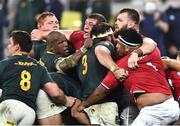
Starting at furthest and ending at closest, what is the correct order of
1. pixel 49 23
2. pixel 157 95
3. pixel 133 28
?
pixel 49 23, pixel 133 28, pixel 157 95

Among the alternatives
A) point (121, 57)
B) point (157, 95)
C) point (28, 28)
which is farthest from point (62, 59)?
point (28, 28)

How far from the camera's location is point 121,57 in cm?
900

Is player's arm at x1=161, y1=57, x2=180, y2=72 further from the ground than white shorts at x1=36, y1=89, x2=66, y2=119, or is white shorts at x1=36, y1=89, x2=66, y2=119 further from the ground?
player's arm at x1=161, y1=57, x2=180, y2=72

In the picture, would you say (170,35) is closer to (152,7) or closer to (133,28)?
(152,7)

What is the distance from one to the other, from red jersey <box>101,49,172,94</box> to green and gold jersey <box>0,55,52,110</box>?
81 cm

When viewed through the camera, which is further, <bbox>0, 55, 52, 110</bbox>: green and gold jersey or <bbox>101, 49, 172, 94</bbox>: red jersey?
<bbox>0, 55, 52, 110</bbox>: green and gold jersey

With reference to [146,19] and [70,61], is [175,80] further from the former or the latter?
[146,19]

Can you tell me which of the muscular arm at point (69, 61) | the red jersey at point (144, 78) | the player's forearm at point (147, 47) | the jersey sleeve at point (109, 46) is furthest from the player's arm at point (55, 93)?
the player's forearm at point (147, 47)

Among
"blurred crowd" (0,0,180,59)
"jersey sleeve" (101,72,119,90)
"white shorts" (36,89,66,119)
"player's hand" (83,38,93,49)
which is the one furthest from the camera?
"blurred crowd" (0,0,180,59)

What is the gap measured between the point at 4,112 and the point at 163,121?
6.38 feet

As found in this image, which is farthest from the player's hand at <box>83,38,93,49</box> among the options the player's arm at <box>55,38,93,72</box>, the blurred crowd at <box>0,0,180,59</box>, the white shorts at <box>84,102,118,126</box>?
the blurred crowd at <box>0,0,180,59</box>

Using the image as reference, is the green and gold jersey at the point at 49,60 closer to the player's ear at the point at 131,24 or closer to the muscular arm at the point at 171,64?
the player's ear at the point at 131,24

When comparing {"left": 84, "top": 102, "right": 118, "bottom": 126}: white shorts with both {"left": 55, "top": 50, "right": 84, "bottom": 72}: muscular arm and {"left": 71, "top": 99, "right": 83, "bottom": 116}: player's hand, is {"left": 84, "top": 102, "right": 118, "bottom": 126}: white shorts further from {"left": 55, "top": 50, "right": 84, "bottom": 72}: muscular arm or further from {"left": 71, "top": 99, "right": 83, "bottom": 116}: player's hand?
{"left": 55, "top": 50, "right": 84, "bottom": 72}: muscular arm

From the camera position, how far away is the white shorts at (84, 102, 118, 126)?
8938 mm
